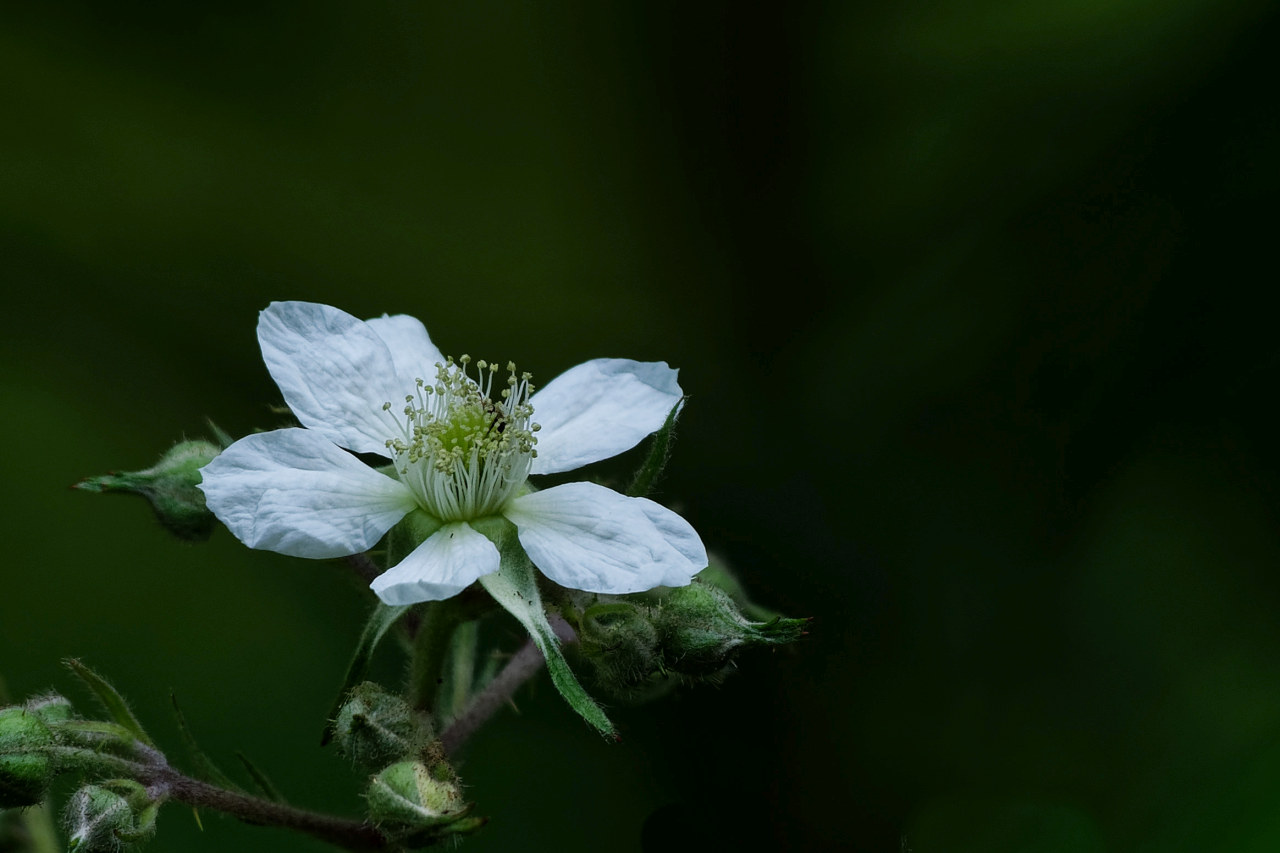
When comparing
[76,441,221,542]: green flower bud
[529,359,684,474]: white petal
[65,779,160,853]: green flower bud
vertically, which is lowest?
[65,779,160,853]: green flower bud

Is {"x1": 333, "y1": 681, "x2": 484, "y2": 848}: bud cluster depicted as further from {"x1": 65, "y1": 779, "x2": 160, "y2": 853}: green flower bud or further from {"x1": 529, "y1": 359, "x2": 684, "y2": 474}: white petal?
{"x1": 529, "y1": 359, "x2": 684, "y2": 474}: white petal

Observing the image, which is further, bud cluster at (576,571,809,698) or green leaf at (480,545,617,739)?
bud cluster at (576,571,809,698)

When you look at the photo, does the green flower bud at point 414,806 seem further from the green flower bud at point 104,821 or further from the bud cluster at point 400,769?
the green flower bud at point 104,821

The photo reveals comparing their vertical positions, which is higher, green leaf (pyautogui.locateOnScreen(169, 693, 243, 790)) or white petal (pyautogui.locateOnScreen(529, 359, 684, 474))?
white petal (pyautogui.locateOnScreen(529, 359, 684, 474))

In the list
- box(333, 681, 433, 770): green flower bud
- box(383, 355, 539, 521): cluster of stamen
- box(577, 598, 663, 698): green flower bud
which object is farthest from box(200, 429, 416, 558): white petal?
box(577, 598, 663, 698): green flower bud

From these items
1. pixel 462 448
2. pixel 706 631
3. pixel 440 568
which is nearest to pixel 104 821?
pixel 440 568

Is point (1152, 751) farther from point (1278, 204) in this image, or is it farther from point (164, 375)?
point (164, 375)

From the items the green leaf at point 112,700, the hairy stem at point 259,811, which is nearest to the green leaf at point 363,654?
the hairy stem at point 259,811
